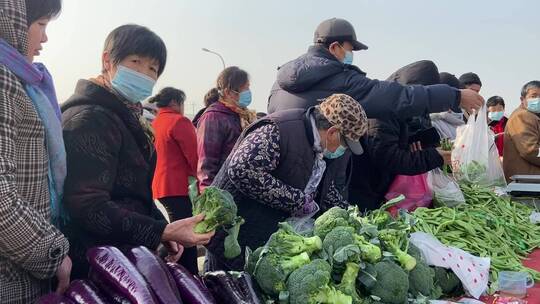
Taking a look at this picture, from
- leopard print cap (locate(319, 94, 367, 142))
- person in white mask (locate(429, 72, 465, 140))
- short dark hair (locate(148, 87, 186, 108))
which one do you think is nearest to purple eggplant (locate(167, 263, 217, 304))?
leopard print cap (locate(319, 94, 367, 142))

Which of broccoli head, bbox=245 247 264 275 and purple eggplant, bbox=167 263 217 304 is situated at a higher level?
purple eggplant, bbox=167 263 217 304

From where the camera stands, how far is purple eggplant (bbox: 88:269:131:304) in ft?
4.33

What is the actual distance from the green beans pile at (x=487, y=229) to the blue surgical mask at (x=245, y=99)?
81.1 inches

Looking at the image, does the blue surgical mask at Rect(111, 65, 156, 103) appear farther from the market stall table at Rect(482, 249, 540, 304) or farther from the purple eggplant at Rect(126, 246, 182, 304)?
the market stall table at Rect(482, 249, 540, 304)

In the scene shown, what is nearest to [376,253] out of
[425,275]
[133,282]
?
[425,275]

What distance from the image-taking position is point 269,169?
7.63 feet

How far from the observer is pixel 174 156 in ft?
14.7

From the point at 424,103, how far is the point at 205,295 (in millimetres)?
2179

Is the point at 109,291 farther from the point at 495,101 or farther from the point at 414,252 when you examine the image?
the point at 495,101

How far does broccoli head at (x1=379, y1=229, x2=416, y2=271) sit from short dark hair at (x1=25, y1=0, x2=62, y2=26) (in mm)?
1458

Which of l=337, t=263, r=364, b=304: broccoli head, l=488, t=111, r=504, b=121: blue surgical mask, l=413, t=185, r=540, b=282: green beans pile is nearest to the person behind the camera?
l=337, t=263, r=364, b=304: broccoli head

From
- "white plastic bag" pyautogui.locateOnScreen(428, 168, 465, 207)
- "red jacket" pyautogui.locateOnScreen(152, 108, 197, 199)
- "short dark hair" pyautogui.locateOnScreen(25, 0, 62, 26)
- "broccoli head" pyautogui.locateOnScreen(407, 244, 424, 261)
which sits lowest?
"red jacket" pyautogui.locateOnScreen(152, 108, 197, 199)

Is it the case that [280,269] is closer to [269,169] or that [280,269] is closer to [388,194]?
[269,169]

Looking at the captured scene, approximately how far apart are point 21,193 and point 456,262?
1.93 metres
